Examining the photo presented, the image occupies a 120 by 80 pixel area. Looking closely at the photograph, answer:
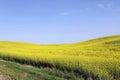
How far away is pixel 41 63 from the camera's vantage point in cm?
2108

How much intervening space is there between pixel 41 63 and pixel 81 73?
5.81 meters

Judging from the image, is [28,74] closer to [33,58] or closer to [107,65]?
[107,65]

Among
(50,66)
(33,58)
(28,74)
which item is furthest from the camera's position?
(33,58)

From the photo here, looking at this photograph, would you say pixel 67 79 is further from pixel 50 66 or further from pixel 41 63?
pixel 41 63

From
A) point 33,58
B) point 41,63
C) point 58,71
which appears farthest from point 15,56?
point 58,71

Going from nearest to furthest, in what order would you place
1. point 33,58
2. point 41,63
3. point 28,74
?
point 28,74
point 41,63
point 33,58

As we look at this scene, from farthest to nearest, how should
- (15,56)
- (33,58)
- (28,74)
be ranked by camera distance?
(15,56)
(33,58)
(28,74)

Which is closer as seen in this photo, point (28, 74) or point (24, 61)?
point (28, 74)

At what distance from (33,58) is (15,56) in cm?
443

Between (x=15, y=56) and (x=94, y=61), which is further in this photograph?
(x=15, y=56)

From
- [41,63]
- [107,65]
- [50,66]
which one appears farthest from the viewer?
[41,63]

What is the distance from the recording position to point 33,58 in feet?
73.9

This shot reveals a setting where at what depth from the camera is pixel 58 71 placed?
17.2 meters

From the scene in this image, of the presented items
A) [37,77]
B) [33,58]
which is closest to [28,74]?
[37,77]
